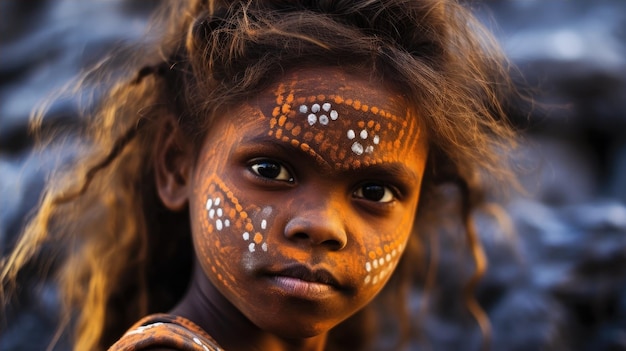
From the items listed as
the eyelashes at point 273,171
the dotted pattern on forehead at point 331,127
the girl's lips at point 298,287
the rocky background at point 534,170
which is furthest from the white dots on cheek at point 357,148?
the rocky background at point 534,170

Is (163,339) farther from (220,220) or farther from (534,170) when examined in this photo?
(534,170)

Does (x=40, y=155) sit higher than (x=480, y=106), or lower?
lower

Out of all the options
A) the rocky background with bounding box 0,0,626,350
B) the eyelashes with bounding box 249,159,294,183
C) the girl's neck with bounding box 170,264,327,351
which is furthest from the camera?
the rocky background with bounding box 0,0,626,350

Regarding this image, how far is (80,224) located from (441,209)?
87 cm

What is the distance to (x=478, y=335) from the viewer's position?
2.23m

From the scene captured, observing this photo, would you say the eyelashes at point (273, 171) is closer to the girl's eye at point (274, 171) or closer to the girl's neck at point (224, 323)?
the girl's eye at point (274, 171)

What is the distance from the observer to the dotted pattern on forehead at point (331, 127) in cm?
130

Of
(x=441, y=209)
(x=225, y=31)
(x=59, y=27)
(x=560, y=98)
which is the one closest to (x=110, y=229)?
(x=225, y=31)

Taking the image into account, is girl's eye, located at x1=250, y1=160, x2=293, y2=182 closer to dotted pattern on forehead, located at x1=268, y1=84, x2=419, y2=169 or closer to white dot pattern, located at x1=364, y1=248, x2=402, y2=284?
dotted pattern on forehead, located at x1=268, y1=84, x2=419, y2=169

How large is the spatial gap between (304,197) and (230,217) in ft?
0.43

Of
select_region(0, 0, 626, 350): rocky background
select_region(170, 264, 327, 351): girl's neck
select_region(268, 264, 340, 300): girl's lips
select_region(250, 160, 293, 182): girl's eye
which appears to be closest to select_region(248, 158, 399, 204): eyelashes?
select_region(250, 160, 293, 182): girl's eye

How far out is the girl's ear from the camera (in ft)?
5.05

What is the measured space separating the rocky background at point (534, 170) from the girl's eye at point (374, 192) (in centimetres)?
84

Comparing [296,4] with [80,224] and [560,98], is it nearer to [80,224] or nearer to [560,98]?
[80,224]
